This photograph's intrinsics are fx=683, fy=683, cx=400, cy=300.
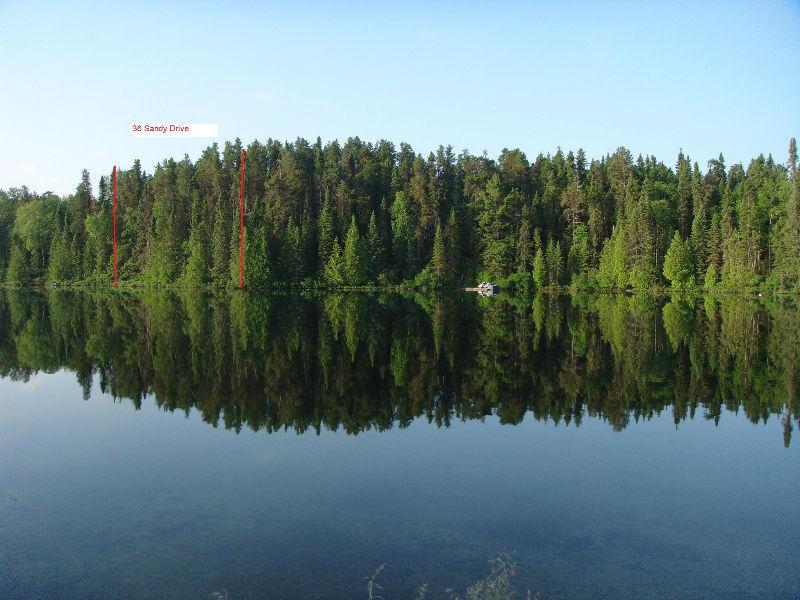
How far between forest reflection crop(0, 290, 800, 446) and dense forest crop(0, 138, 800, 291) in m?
46.6

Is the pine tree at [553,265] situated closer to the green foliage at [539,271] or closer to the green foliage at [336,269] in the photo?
the green foliage at [539,271]

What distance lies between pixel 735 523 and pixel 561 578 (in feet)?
12.3

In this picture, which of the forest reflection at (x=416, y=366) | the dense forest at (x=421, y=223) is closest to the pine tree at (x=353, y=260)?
the dense forest at (x=421, y=223)

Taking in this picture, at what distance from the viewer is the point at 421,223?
4107 inches

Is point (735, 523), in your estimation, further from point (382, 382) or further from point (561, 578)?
point (382, 382)

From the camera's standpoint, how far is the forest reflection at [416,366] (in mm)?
18484

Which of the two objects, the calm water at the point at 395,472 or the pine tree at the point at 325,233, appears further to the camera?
the pine tree at the point at 325,233

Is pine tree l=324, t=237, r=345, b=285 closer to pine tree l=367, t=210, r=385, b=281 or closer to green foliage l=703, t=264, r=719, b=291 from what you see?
pine tree l=367, t=210, r=385, b=281

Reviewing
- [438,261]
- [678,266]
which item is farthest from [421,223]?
[678,266]

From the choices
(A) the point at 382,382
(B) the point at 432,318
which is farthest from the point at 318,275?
(A) the point at 382,382

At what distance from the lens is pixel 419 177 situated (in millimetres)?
108188

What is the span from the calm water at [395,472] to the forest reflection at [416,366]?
14cm

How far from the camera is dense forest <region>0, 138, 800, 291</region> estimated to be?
3521 inches

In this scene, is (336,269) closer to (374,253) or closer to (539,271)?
(374,253)
